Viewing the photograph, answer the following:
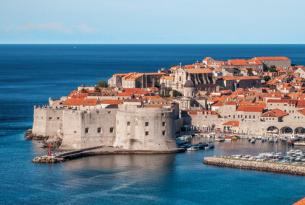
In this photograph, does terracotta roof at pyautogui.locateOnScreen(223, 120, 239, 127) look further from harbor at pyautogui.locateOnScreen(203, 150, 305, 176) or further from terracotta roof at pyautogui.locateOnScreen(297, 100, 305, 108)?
harbor at pyautogui.locateOnScreen(203, 150, 305, 176)

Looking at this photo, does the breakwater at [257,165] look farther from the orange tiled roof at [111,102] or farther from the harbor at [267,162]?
the orange tiled roof at [111,102]

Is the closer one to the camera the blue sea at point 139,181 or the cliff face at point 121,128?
the blue sea at point 139,181

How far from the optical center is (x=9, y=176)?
40.8m

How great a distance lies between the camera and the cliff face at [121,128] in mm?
47594

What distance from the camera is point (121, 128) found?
4822 centimetres

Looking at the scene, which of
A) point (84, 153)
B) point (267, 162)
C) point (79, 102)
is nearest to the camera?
point (267, 162)

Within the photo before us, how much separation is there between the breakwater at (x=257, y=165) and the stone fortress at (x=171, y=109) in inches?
177

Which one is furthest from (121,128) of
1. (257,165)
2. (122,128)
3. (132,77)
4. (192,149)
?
(132,77)

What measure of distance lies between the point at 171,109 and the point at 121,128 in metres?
3.18

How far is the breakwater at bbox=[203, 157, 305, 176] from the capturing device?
135 ft

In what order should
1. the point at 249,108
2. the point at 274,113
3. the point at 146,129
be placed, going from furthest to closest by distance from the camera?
the point at 249,108 < the point at 274,113 < the point at 146,129

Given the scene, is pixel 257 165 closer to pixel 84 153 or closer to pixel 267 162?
pixel 267 162

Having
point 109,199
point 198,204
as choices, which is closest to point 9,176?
point 109,199

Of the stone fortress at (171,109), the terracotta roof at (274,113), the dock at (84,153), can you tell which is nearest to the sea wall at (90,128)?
the stone fortress at (171,109)
